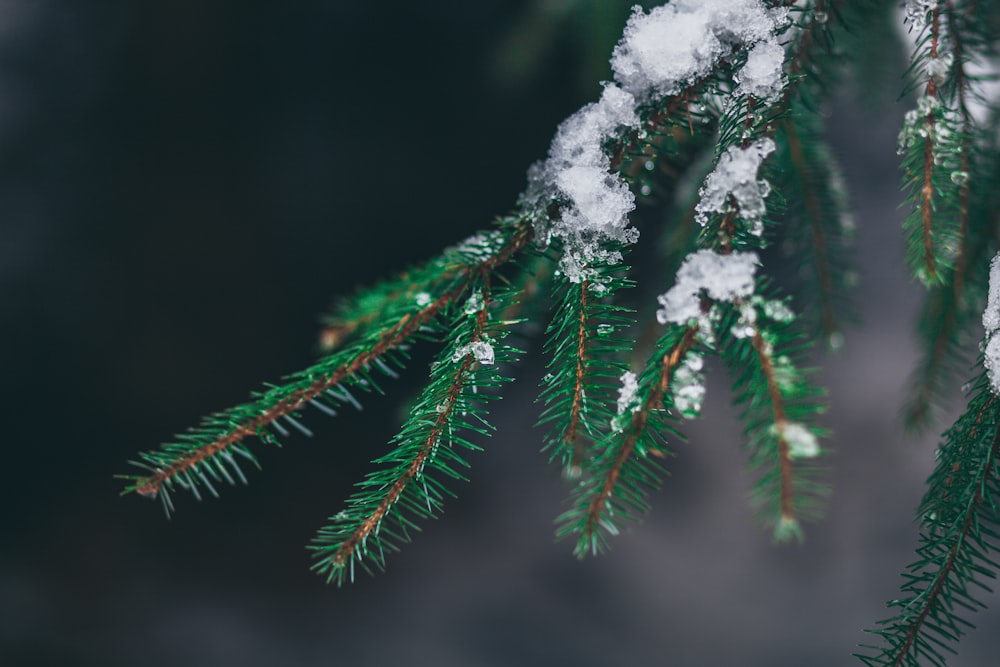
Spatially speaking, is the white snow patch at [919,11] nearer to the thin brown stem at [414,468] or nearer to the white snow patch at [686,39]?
the white snow patch at [686,39]

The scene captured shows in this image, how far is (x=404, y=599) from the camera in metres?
1.53

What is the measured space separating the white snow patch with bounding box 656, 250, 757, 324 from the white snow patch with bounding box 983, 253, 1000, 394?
16cm

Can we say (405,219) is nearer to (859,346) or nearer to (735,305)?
(735,305)

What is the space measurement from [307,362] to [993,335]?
1258mm

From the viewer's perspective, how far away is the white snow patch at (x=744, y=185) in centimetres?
37

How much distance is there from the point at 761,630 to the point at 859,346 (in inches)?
31.1

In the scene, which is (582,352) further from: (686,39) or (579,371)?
(686,39)

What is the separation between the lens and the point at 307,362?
137 centimetres

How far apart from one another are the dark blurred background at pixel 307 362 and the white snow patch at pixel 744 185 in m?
0.60

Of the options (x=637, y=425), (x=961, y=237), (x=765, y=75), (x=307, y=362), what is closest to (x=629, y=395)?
(x=637, y=425)

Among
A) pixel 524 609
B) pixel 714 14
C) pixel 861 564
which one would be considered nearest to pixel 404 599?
pixel 524 609

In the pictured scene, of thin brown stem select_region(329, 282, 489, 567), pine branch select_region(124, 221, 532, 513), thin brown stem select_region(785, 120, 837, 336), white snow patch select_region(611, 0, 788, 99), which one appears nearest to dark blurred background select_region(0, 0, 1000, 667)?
thin brown stem select_region(785, 120, 837, 336)

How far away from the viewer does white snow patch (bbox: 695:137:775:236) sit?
0.37 m

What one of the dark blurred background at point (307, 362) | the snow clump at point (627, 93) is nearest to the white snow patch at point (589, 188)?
the snow clump at point (627, 93)
